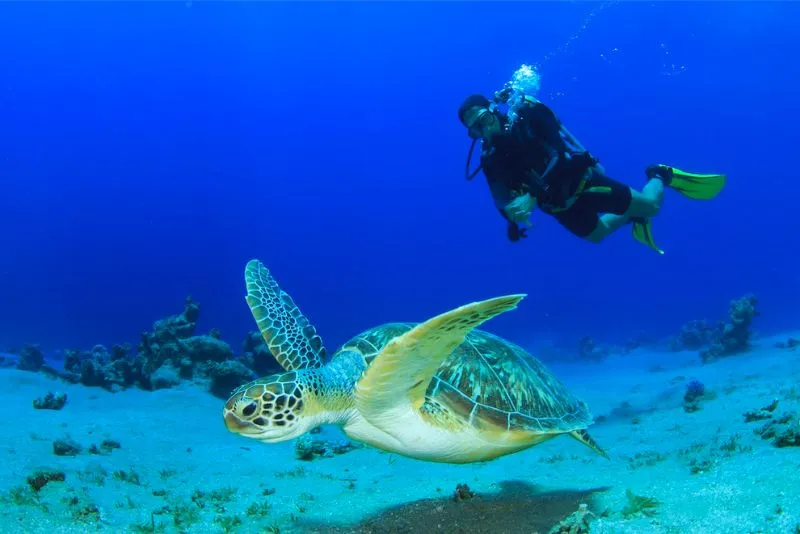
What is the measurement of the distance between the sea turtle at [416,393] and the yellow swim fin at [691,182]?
4580mm

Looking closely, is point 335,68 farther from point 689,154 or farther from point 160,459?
point 160,459

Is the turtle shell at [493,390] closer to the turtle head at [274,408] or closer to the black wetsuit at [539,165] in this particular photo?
the turtle head at [274,408]

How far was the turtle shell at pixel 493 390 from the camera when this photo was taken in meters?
3.58

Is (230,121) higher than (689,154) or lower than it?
higher

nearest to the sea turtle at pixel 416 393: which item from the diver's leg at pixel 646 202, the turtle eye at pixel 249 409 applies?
the turtle eye at pixel 249 409

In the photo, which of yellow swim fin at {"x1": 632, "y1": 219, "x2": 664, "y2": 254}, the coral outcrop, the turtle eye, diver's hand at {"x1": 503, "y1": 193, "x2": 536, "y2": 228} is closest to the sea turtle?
the turtle eye

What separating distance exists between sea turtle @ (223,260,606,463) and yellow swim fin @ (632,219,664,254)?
3.69 meters

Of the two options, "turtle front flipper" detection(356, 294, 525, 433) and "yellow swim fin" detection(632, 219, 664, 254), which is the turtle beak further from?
"yellow swim fin" detection(632, 219, 664, 254)

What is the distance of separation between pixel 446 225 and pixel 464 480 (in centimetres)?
12003

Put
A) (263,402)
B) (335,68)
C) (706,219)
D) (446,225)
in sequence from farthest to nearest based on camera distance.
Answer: (446,225)
(335,68)
(706,219)
(263,402)

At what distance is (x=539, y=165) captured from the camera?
5.91m

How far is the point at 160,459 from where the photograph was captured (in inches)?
224

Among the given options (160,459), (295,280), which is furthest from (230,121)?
(160,459)

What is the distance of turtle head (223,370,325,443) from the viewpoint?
302 centimetres
